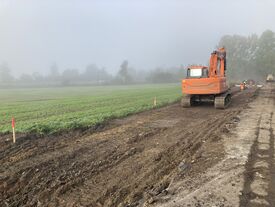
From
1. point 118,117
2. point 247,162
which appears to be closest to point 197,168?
point 247,162

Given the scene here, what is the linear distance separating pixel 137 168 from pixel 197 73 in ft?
47.7

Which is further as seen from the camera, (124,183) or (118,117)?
(118,117)

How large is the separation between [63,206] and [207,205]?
289 cm

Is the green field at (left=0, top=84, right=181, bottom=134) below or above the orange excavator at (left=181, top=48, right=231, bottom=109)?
below

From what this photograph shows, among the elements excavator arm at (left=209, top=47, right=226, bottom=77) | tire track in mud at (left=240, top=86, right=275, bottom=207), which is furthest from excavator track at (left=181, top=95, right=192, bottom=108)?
tire track in mud at (left=240, top=86, right=275, bottom=207)

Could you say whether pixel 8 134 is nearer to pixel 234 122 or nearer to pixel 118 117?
pixel 118 117

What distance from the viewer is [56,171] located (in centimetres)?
838

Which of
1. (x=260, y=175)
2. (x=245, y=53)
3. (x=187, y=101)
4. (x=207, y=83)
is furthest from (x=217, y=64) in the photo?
(x=245, y=53)

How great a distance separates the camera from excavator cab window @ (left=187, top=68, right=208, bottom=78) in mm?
21734

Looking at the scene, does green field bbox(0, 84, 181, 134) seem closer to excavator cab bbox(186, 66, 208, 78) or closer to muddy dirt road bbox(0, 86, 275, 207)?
muddy dirt road bbox(0, 86, 275, 207)

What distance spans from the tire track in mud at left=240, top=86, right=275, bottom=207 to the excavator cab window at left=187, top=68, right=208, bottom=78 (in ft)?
34.0

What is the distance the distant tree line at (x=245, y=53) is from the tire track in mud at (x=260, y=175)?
92838mm

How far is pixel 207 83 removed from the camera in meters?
20.6

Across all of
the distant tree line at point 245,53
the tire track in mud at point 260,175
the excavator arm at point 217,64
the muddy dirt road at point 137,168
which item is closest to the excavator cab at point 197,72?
the excavator arm at point 217,64
